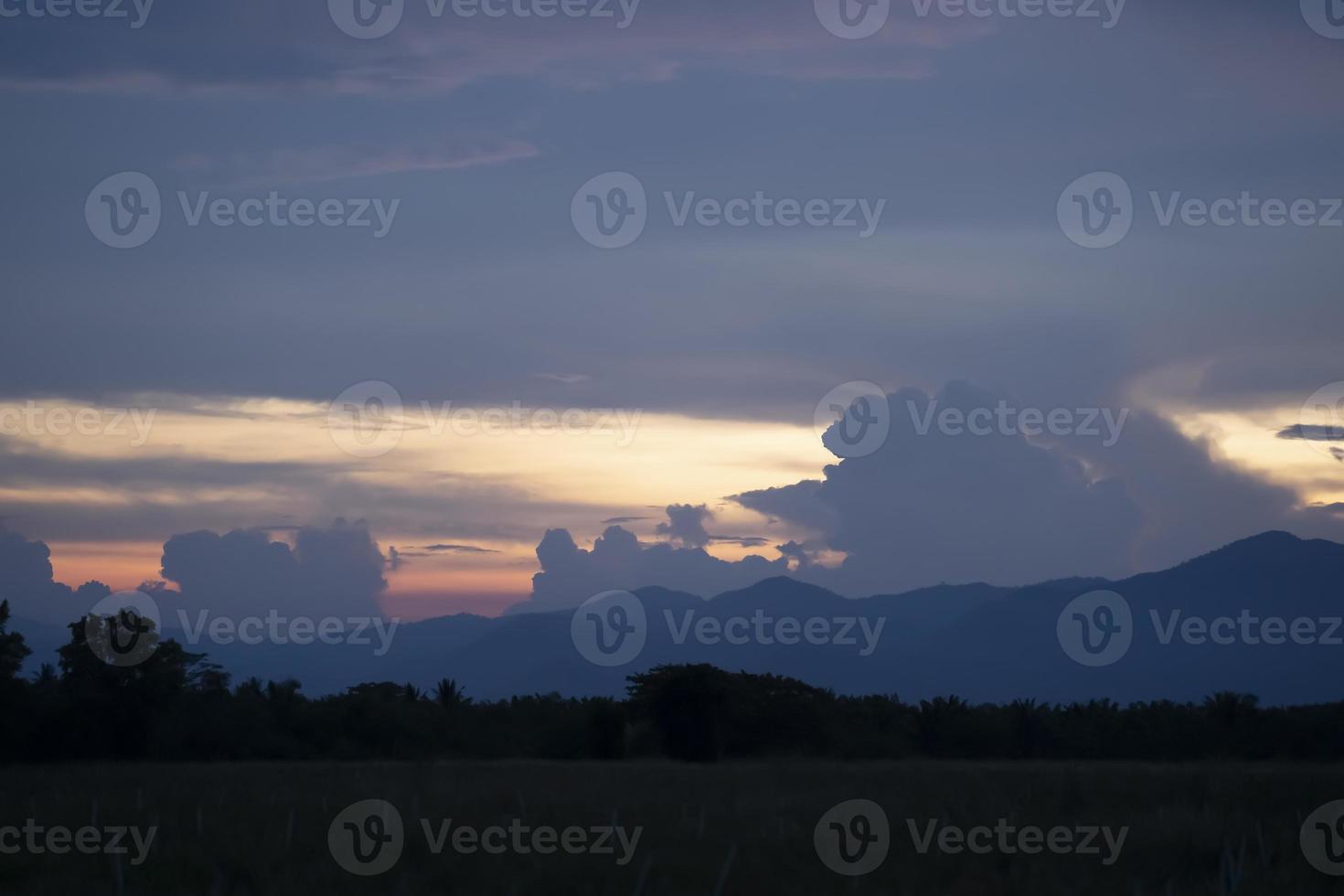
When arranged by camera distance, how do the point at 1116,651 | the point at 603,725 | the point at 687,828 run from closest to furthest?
the point at 687,828
the point at 603,725
the point at 1116,651

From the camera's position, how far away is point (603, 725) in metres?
39.4

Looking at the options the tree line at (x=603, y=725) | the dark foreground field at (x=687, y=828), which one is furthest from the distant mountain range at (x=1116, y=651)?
the dark foreground field at (x=687, y=828)

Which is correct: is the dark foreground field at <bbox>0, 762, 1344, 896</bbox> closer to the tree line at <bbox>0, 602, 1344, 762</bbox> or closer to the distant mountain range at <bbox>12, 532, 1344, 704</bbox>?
the tree line at <bbox>0, 602, 1344, 762</bbox>

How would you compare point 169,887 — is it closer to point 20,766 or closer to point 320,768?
point 320,768

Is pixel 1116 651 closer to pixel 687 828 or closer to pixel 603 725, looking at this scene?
pixel 603 725

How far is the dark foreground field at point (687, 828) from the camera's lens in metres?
12.3

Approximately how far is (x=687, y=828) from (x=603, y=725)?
82.1ft

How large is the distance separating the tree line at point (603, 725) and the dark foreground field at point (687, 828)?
15.7m

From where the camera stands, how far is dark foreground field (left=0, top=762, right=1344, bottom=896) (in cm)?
1234

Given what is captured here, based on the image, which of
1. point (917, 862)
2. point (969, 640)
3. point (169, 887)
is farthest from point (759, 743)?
point (969, 640)

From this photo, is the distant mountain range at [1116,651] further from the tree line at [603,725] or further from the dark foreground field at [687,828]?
the dark foreground field at [687,828]

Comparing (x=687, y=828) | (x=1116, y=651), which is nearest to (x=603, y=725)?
(x=687, y=828)

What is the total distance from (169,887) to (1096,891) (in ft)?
31.7

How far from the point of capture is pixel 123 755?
1458 inches
